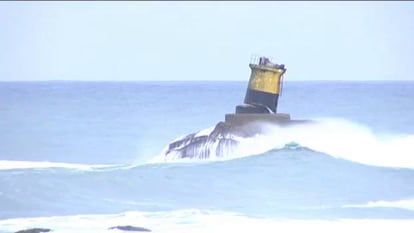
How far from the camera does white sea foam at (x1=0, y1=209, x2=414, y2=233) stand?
6082 mm

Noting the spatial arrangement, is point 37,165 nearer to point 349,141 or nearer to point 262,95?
point 262,95

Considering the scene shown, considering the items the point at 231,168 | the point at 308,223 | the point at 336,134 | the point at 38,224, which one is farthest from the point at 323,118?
the point at 38,224

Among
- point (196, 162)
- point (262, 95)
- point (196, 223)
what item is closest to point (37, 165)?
point (196, 162)

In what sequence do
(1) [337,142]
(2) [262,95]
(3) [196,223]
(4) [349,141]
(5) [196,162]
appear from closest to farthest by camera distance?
1. (3) [196,223]
2. (5) [196,162]
3. (4) [349,141]
4. (1) [337,142]
5. (2) [262,95]

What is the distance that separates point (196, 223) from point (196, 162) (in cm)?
131

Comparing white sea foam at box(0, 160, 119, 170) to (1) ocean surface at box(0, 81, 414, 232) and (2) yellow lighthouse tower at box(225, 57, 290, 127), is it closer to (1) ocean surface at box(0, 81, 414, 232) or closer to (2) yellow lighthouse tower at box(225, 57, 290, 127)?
(1) ocean surface at box(0, 81, 414, 232)

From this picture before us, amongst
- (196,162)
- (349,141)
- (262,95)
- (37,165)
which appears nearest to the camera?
(37,165)

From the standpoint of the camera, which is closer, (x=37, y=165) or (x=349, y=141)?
(x=37, y=165)

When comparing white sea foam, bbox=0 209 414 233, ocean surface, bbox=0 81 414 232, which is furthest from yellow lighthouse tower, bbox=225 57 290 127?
white sea foam, bbox=0 209 414 233

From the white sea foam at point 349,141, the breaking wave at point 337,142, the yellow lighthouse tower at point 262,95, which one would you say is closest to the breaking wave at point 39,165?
the breaking wave at point 337,142

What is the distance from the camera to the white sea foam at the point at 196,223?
6.08 meters

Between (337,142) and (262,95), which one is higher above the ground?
(262,95)

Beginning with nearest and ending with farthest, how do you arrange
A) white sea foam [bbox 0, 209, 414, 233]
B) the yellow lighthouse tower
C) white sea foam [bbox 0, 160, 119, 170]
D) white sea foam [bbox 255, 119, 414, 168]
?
1. white sea foam [bbox 0, 209, 414, 233]
2. white sea foam [bbox 0, 160, 119, 170]
3. white sea foam [bbox 255, 119, 414, 168]
4. the yellow lighthouse tower

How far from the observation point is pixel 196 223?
6148 mm
